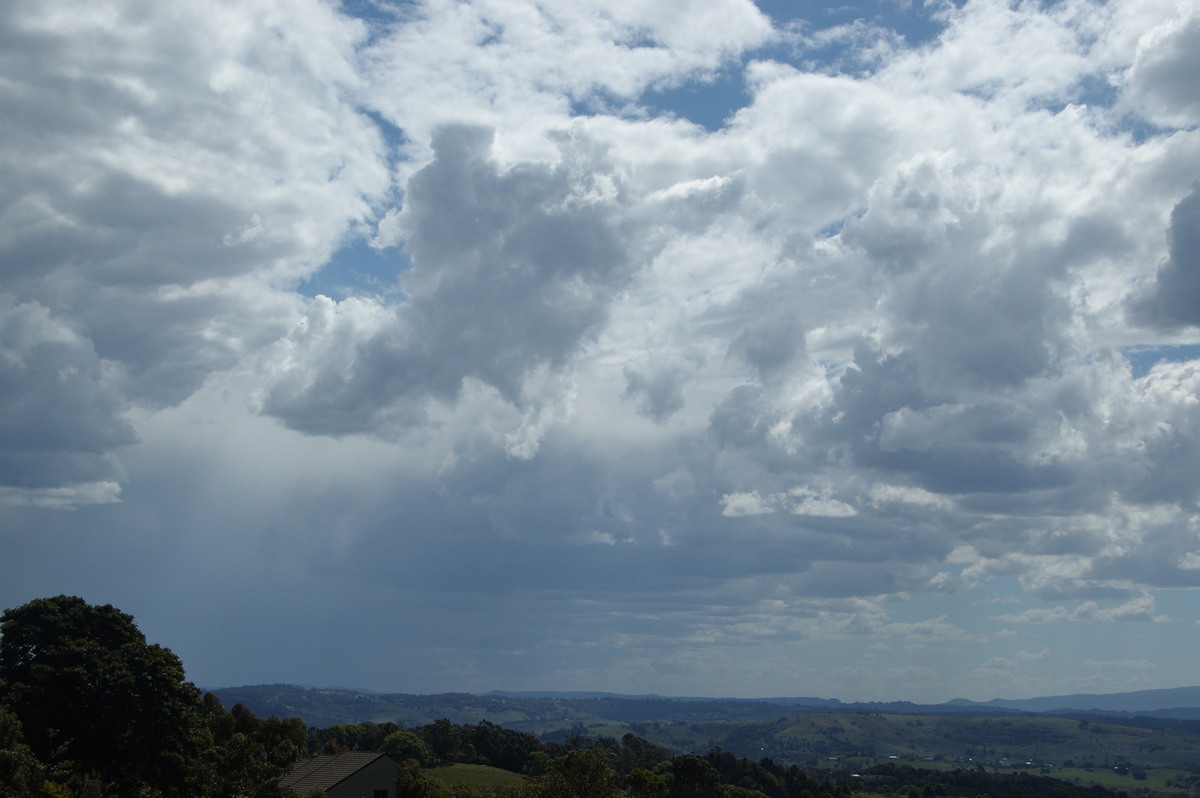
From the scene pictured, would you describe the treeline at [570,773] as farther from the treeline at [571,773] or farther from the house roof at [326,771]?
the house roof at [326,771]

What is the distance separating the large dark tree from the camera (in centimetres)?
6431

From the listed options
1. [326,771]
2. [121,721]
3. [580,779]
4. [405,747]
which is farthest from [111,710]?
[405,747]

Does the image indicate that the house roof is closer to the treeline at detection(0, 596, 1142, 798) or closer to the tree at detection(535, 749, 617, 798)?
the treeline at detection(0, 596, 1142, 798)

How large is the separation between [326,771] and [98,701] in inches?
1334

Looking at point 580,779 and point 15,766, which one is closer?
point 15,766

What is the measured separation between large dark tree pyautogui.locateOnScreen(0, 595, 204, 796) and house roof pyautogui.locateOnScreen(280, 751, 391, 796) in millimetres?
22904

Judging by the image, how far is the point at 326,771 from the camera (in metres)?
95.9

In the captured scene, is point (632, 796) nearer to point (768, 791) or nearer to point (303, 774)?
point (303, 774)

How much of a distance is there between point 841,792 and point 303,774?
131 m

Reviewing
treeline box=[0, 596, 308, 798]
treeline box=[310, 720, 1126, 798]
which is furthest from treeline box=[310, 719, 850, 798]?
treeline box=[0, 596, 308, 798]

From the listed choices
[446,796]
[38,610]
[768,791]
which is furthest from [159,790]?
[768,791]

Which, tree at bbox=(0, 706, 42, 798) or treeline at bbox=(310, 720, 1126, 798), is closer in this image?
tree at bbox=(0, 706, 42, 798)

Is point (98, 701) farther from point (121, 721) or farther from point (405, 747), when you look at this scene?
point (405, 747)

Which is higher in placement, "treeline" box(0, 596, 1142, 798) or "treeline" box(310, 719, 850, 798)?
"treeline" box(0, 596, 1142, 798)
